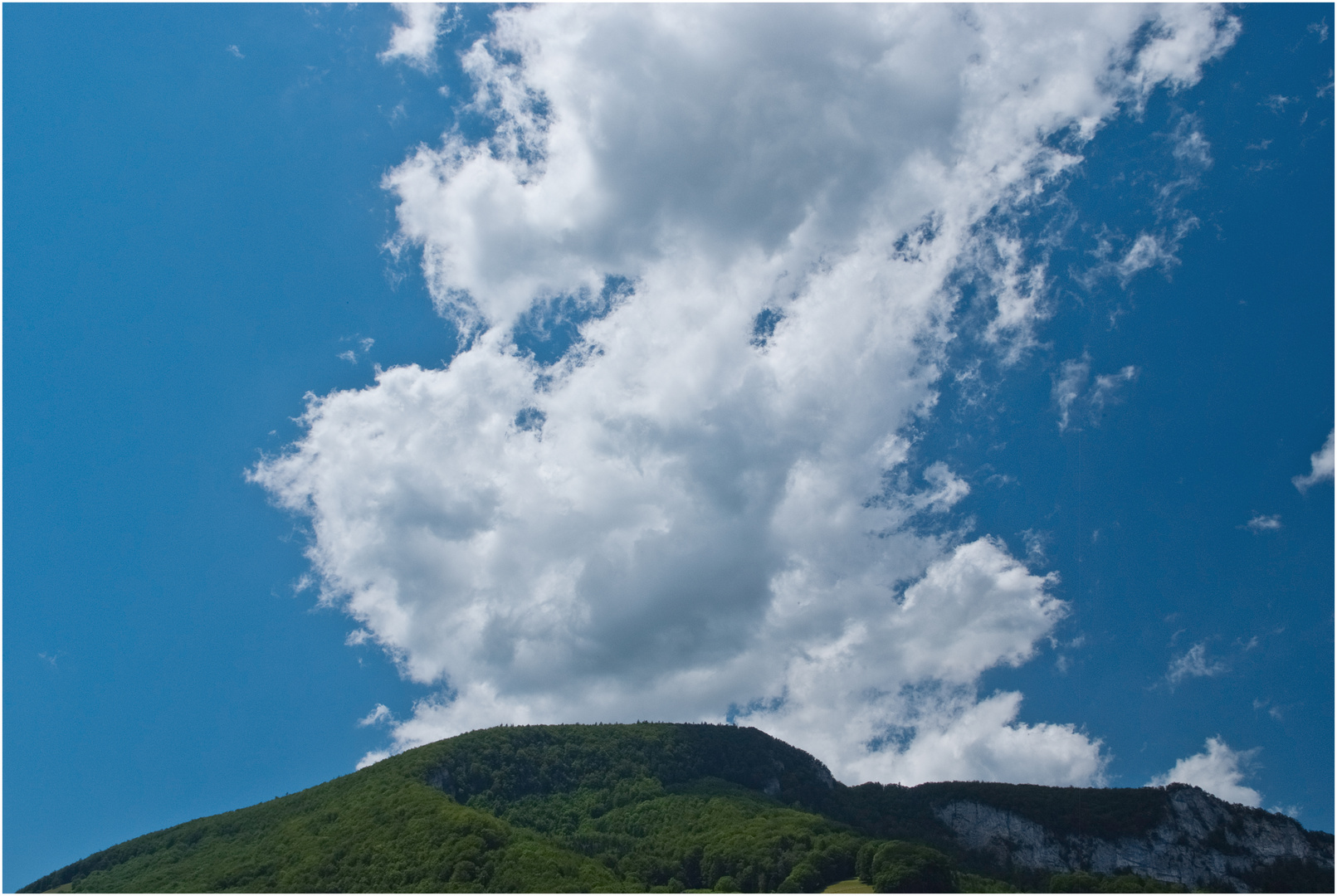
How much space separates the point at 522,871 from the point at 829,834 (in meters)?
67.8

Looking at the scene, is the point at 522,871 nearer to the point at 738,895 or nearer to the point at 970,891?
the point at 738,895

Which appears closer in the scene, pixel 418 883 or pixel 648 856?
pixel 418 883

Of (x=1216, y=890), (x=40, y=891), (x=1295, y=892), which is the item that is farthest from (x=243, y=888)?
(x=1295, y=892)

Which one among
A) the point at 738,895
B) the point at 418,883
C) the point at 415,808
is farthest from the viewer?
the point at 415,808

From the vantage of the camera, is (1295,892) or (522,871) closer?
(522,871)

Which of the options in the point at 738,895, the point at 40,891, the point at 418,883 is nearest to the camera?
the point at 418,883

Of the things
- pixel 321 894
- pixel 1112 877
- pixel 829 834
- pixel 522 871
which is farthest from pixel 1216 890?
pixel 321 894

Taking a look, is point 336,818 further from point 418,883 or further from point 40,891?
point 40,891

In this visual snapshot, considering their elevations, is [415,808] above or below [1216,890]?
above

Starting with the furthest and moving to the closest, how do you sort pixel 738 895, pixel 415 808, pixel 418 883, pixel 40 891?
pixel 40 891 < pixel 415 808 < pixel 738 895 < pixel 418 883

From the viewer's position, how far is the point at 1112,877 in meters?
185

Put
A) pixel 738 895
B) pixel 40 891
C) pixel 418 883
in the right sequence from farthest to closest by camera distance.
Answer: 1. pixel 40 891
2. pixel 738 895
3. pixel 418 883

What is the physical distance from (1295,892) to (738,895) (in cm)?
13588

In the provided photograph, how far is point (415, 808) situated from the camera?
17412 centimetres
